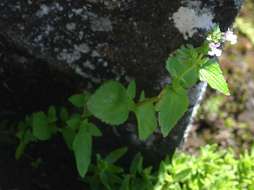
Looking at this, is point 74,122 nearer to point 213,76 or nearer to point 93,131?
point 93,131

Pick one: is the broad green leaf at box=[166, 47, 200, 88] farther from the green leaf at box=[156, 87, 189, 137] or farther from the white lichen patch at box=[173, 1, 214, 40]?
the white lichen patch at box=[173, 1, 214, 40]

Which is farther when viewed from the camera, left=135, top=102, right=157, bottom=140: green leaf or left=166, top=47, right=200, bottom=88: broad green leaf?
left=135, top=102, right=157, bottom=140: green leaf

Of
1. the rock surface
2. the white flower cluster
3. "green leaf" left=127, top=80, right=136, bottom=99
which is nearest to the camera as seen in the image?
the white flower cluster

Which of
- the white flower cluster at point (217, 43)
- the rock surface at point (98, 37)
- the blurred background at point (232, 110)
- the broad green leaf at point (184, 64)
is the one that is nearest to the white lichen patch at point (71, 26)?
the rock surface at point (98, 37)

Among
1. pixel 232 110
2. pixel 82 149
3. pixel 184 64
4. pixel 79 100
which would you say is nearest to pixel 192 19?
pixel 184 64

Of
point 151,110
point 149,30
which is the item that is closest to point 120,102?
point 151,110

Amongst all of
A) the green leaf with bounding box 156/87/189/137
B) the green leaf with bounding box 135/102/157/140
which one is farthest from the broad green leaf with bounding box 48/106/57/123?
the green leaf with bounding box 156/87/189/137

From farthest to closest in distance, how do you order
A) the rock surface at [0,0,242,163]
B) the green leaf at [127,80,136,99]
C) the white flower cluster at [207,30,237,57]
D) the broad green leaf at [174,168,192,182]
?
the broad green leaf at [174,168,192,182] < the rock surface at [0,0,242,163] < the green leaf at [127,80,136,99] < the white flower cluster at [207,30,237,57]
